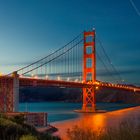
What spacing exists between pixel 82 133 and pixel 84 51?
177 ft

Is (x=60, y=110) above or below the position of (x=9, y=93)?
below

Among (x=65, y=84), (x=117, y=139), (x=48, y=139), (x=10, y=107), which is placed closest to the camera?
(x=117, y=139)

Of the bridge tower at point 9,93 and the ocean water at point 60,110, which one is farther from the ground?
the bridge tower at point 9,93

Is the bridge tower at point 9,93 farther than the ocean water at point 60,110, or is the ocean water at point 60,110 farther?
the ocean water at point 60,110

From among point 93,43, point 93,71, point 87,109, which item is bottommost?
point 87,109

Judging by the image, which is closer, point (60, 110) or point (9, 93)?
point (9, 93)

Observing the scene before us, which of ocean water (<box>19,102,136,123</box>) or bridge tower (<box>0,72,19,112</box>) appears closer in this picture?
bridge tower (<box>0,72,19,112</box>)

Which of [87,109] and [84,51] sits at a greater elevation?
[84,51]

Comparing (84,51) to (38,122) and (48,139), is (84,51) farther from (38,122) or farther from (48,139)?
(48,139)

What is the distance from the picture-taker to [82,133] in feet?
23.0

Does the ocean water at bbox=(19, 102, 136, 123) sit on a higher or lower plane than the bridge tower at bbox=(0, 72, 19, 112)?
lower

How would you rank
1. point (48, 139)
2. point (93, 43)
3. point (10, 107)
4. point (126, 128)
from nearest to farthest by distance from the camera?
point (126, 128) < point (48, 139) < point (10, 107) < point (93, 43)

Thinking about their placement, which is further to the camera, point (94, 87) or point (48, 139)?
point (94, 87)

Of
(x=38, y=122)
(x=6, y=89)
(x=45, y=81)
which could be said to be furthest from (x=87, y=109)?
(x=38, y=122)
